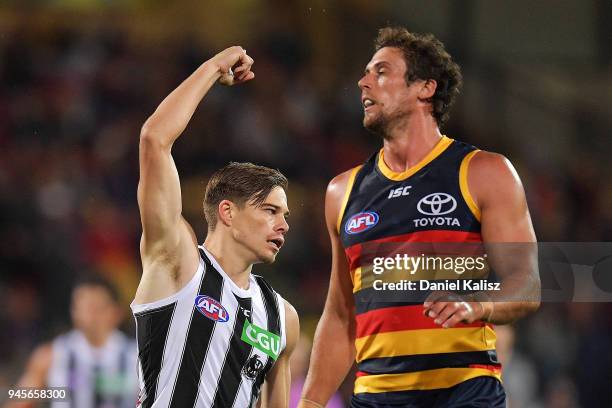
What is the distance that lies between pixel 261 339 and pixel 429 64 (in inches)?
50.6

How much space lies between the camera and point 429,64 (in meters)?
3.76

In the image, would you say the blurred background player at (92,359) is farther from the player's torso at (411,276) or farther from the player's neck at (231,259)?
the player's torso at (411,276)

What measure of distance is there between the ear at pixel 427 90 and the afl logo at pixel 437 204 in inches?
19.8

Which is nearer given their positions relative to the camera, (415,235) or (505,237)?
(505,237)

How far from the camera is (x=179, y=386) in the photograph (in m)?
3.47

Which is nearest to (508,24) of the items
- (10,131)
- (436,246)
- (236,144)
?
(236,144)

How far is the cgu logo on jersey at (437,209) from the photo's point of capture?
3.34 meters

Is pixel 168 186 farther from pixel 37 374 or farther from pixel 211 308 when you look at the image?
pixel 37 374

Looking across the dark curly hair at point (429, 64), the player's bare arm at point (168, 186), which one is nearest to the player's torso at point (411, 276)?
the dark curly hair at point (429, 64)

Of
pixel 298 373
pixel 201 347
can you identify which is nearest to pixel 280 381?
pixel 201 347

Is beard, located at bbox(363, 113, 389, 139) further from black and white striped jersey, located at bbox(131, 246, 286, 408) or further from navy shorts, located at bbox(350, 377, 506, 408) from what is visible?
navy shorts, located at bbox(350, 377, 506, 408)

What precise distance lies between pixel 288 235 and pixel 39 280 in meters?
1.99

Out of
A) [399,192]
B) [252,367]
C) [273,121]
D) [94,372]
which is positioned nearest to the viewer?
[399,192]

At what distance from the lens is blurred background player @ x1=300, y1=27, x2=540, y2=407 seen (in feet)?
10.7
